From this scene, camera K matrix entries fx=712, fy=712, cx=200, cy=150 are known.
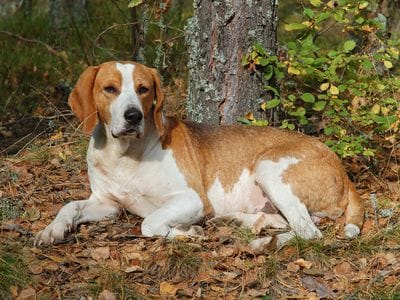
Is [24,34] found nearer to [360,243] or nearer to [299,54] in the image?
[299,54]

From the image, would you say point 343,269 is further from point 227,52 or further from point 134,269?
point 227,52

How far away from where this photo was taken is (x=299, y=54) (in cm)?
648

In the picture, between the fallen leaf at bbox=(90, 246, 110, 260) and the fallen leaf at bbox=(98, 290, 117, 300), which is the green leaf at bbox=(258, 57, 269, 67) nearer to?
the fallen leaf at bbox=(90, 246, 110, 260)

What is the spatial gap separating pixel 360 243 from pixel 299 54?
192cm

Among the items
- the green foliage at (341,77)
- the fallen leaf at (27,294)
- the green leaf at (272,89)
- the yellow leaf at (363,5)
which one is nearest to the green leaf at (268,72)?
the green foliage at (341,77)

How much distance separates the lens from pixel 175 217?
5.64 m

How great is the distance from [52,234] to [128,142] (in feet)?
3.13

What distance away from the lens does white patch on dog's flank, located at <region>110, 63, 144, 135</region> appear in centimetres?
531

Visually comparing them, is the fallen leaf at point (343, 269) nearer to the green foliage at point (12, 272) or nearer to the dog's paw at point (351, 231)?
the dog's paw at point (351, 231)

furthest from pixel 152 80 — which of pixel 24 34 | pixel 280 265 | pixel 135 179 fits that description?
pixel 24 34

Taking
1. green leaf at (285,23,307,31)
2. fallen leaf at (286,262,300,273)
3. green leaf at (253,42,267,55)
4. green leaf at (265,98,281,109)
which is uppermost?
green leaf at (285,23,307,31)

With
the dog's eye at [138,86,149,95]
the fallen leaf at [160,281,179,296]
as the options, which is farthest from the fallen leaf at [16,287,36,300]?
the dog's eye at [138,86,149,95]

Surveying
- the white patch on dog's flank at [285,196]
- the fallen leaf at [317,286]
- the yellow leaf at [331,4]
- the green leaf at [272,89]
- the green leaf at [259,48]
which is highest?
the yellow leaf at [331,4]

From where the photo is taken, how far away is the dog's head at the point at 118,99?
5.33 metres
